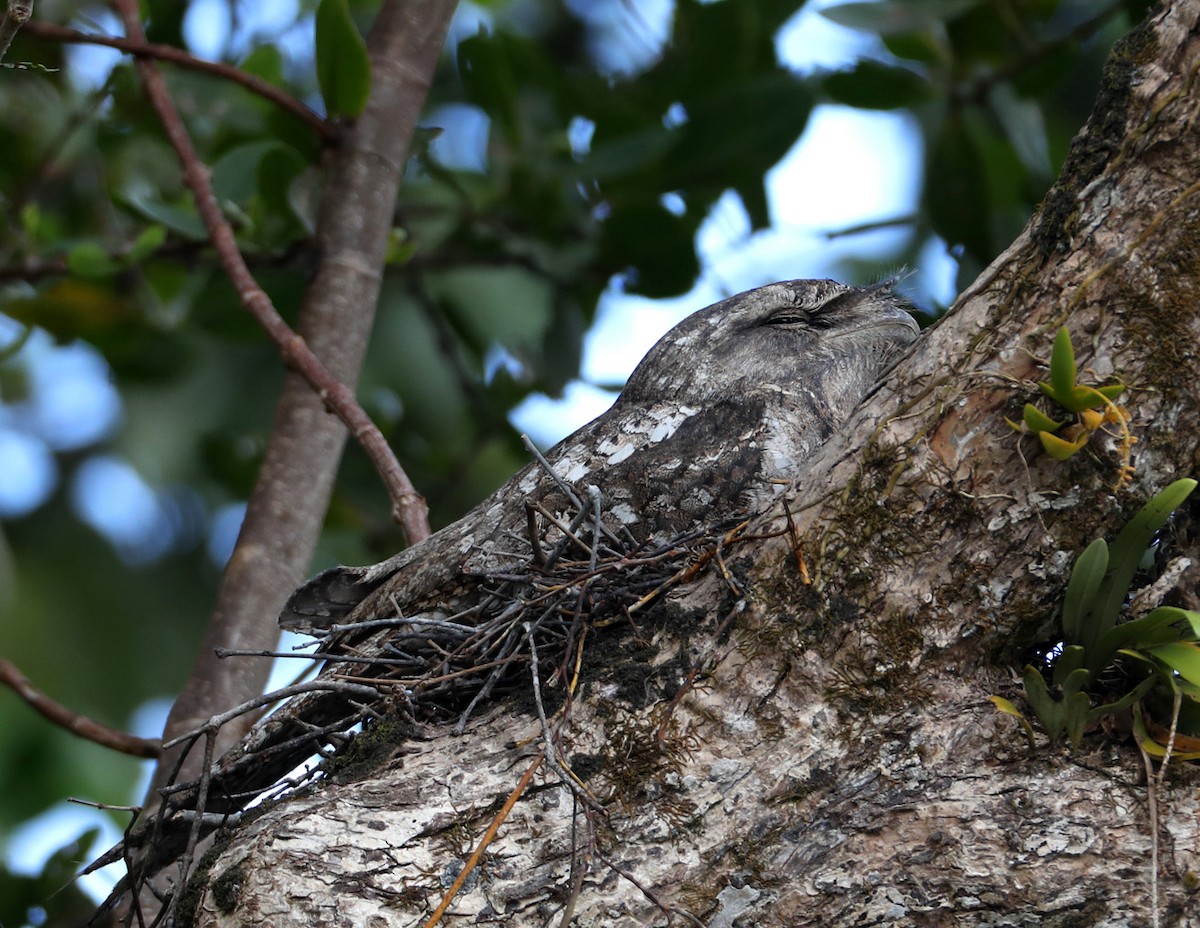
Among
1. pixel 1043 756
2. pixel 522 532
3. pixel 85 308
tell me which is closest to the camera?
pixel 1043 756

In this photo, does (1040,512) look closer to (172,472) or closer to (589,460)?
(589,460)

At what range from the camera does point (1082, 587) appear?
75.2 inches

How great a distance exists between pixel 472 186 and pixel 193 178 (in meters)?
1.51

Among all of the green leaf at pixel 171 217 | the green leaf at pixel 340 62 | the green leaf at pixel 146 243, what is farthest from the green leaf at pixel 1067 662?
the green leaf at pixel 146 243

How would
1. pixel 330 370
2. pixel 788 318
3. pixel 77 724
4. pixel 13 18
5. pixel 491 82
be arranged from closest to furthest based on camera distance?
pixel 13 18 < pixel 77 724 < pixel 788 318 < pixel 330 370 < pixel 491 82

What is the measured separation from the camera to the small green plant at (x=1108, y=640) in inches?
73.0

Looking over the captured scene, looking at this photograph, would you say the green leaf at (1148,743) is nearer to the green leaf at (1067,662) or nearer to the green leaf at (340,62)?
the green leaf at (1067,662)

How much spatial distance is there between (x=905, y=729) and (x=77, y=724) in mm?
2254

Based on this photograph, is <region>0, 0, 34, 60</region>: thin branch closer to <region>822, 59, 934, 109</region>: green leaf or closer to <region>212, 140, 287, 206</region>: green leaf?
<region>212, 140, 287, 206</region>: green leaf

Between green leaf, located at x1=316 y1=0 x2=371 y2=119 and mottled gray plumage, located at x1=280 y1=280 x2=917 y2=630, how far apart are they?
A: 1274mm

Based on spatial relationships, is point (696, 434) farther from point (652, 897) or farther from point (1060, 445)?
point (652, 897)


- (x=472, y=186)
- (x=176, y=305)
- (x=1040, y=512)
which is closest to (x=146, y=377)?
(x=176, y=305)

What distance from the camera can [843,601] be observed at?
2066 mm

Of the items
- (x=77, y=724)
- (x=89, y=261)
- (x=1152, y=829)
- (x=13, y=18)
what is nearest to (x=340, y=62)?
(x=89, y=261)
